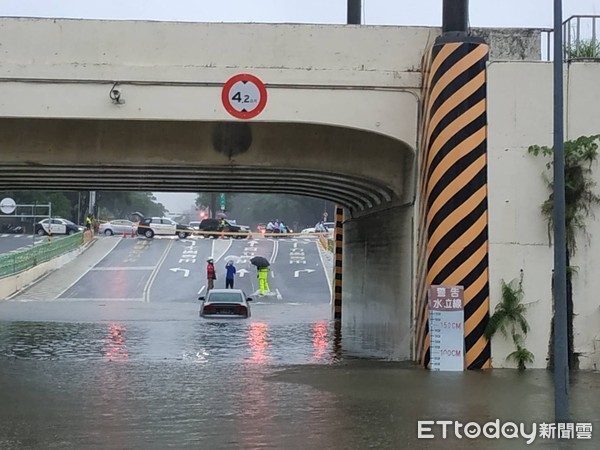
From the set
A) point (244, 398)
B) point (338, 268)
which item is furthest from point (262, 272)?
point (244, 398)

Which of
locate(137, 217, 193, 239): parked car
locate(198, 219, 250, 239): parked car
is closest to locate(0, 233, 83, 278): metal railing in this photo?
locate(137, 217, 193, 239): parked car

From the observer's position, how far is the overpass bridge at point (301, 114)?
13.9m

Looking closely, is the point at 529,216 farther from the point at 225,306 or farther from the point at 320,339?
the point at 225,306

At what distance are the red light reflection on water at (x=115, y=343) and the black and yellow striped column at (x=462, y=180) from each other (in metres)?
5.98

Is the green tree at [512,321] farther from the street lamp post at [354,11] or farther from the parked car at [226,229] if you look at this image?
the parked car at [226,229]

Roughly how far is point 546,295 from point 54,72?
29.0ft

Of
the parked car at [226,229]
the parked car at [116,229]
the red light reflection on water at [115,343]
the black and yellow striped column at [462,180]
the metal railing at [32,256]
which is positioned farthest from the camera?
the parked car at [116,229]

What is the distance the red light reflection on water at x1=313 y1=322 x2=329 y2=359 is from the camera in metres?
17.2

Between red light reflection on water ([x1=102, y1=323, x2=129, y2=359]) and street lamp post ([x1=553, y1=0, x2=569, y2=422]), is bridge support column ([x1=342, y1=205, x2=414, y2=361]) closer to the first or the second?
red light reflection on water ([x1=102, y1=323, x2=129, y2=359])

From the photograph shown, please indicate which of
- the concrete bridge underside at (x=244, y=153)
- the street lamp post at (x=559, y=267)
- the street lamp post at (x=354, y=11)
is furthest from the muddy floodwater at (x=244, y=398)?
the street lamp post at (x=354, y=11)

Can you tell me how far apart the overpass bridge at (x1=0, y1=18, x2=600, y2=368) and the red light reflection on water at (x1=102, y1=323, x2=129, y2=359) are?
3.55 metres

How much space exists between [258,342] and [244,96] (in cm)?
654

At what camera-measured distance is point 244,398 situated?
11141 mm

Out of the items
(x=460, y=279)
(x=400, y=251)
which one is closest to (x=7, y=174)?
(x=400, y=251)
